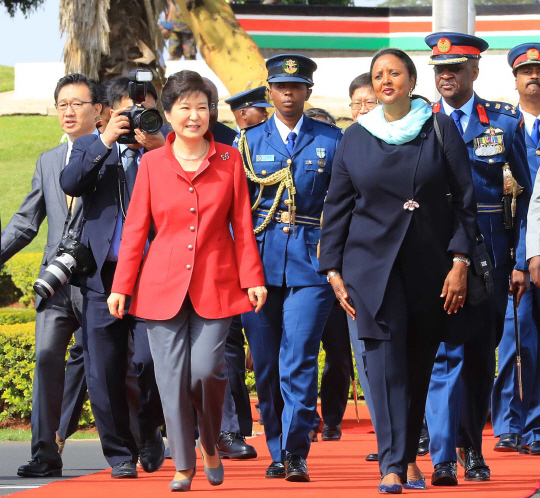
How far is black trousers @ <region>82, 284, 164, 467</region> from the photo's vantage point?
6344 mm

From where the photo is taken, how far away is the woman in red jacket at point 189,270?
5676mm

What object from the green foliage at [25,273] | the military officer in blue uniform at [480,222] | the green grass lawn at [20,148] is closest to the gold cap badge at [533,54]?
the military officer in blue uniform at [480,222]

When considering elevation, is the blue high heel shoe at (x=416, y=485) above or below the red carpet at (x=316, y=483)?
above

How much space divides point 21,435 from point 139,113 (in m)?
3.44

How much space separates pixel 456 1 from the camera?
9250 millimetres

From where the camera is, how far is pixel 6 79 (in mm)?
35125

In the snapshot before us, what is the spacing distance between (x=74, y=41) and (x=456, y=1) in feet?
15.5

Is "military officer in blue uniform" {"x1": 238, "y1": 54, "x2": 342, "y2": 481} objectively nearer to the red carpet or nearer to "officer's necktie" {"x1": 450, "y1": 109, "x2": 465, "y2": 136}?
the red carpet

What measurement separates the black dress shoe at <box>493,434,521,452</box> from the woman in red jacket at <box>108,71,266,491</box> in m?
2.30

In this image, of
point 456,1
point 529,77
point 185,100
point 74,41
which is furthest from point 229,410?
point 74,41

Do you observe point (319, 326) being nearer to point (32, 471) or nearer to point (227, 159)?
point (227, 159)

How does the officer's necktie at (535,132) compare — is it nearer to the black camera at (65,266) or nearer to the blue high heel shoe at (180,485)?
the black camera at (65,266)

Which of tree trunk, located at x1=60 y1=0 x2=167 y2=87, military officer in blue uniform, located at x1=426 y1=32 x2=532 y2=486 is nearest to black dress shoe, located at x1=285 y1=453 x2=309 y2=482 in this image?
military officer in blue uniform, located at x1=426 y1=32 x2=532 y2=486

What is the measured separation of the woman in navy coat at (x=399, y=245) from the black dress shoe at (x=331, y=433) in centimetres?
249
